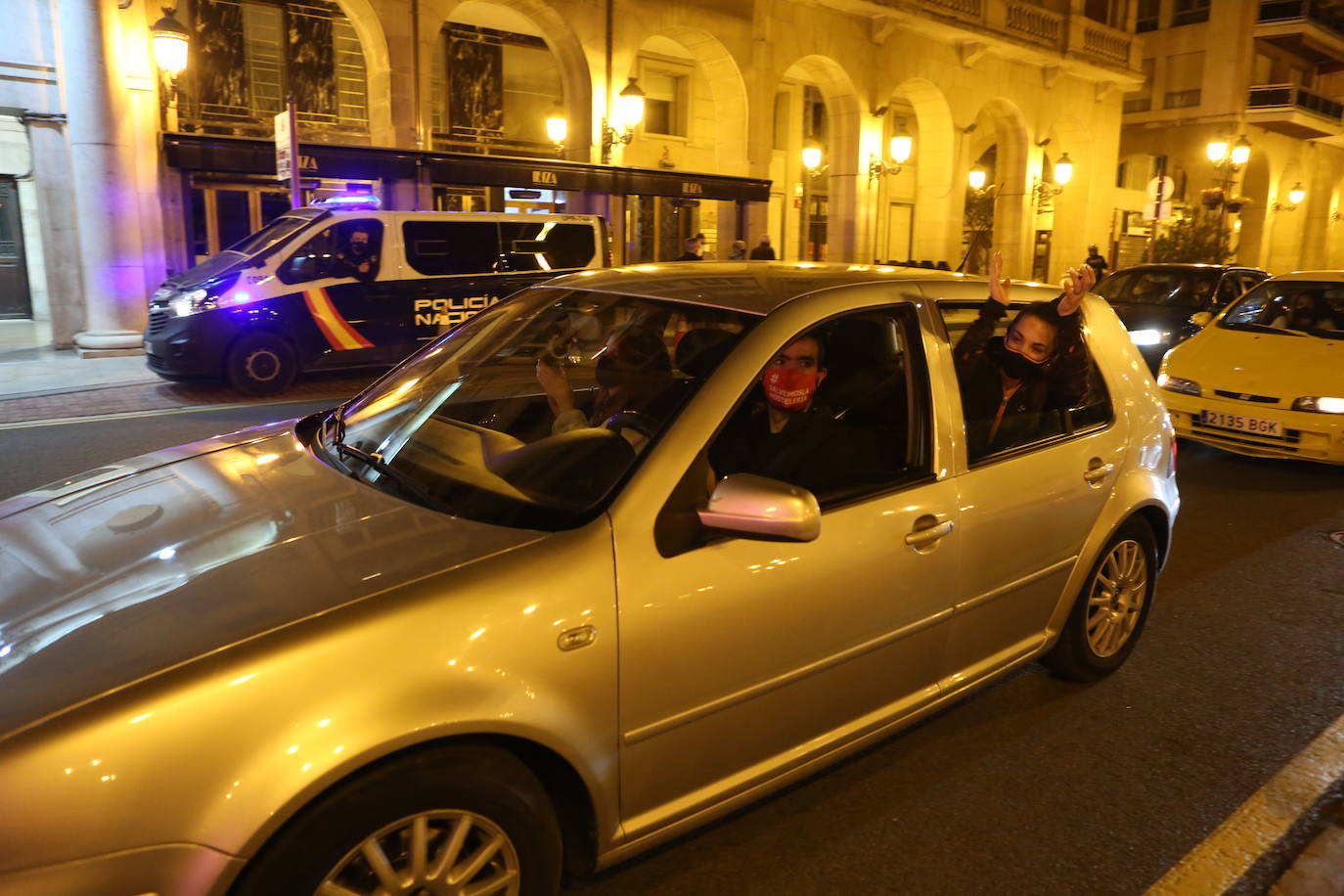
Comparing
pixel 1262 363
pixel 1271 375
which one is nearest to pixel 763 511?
pixel 1271 375

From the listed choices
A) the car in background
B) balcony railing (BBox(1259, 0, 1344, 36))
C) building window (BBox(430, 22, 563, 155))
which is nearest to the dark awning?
building window (BBox(430, 22, 563, 155))

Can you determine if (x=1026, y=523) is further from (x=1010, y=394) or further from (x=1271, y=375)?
(x=1271, y=375)

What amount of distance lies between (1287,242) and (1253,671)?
4840 cm

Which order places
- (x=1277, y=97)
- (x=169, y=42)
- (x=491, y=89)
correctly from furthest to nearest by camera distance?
(x=1277, y=97)
(x=491, y=89)
(x=169, y=42)

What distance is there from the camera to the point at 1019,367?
354cm

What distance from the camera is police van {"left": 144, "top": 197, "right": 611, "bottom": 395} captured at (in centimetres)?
1070

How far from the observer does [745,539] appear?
2.50 meters

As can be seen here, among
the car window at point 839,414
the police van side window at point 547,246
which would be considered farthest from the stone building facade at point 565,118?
the car window at point 839,414

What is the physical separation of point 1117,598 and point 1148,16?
4247cm

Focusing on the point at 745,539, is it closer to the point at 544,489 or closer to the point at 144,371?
the point at 544,489

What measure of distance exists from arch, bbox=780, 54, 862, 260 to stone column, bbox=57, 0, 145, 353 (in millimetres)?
14464

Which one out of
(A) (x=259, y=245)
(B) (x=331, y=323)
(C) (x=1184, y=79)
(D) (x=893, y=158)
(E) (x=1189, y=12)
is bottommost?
(B) (x=331, y=323)

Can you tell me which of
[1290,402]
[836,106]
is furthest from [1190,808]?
[836,106]

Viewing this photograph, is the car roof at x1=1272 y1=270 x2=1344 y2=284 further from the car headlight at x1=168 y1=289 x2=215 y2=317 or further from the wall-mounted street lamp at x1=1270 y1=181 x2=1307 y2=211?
the wall-mounted street lamp at x1=1270 y1=181 x2=1307 y2=211
